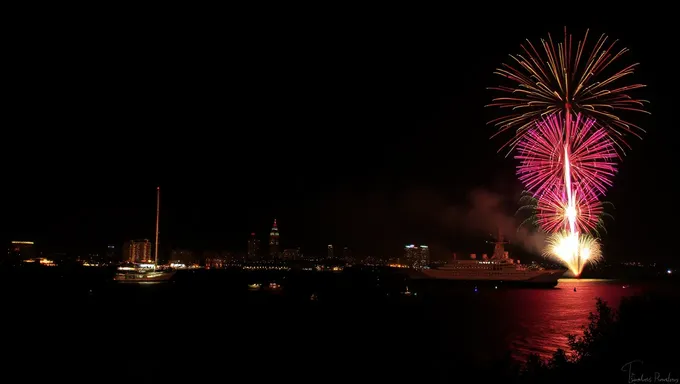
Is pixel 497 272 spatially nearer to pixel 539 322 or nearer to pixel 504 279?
pixel 504 279

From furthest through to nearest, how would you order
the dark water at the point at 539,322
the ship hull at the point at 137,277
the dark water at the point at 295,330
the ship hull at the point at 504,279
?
the ship hull at the point at 137,277, the ship hull at the point at 504,279, the dark water at the point at 539,322, the dark water at the point at 295,330

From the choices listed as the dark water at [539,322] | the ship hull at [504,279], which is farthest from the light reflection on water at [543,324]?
the ship hull at [504,279]

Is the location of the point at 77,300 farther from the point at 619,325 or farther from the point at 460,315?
the point at 619,325

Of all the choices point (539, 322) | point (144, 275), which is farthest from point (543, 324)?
point (144, 275)

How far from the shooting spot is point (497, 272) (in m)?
79.4

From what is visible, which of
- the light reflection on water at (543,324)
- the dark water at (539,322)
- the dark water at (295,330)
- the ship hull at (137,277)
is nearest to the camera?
the dark water at (295,330)

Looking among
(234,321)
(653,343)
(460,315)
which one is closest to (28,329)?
(234,321)

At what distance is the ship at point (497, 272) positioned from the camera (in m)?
73.9

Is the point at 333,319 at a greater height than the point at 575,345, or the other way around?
the point at 575,345

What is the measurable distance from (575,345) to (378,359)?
362 inches

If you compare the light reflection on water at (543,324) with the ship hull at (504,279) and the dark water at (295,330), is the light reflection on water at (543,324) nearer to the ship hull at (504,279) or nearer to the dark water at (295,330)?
the dark water at (295,330)

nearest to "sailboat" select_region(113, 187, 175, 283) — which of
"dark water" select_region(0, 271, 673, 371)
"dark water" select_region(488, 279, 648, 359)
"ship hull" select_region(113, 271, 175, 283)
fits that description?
"ship hull" select_region(113, 271, 175, 283)

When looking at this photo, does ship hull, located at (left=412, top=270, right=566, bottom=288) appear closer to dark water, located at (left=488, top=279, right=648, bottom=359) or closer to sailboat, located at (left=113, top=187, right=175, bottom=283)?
dark water, located at (left=488, top=279, right=648, bottom=359)

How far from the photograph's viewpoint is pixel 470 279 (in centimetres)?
8100
